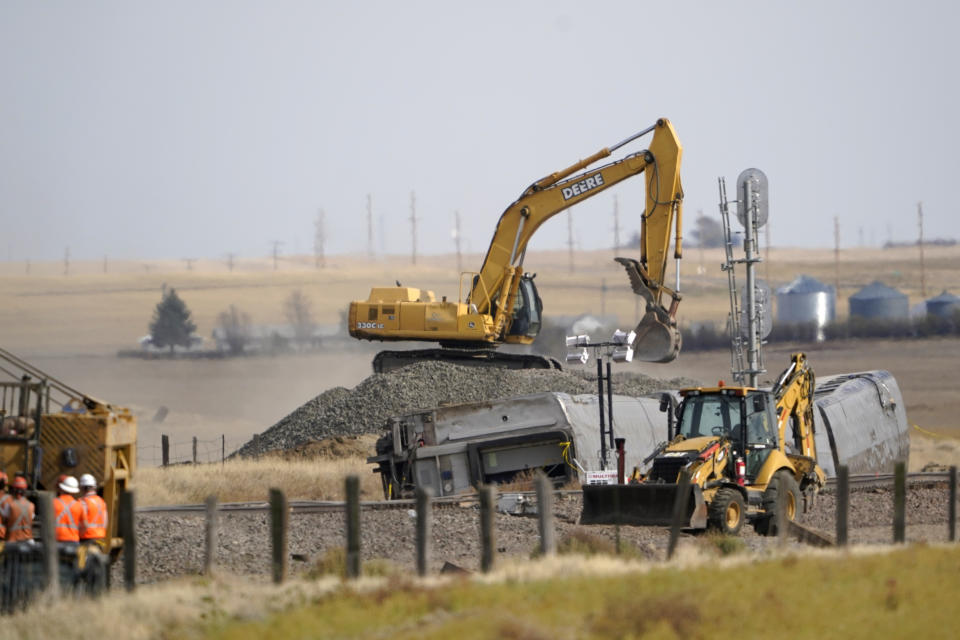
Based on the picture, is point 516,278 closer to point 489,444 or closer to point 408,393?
point 408,393

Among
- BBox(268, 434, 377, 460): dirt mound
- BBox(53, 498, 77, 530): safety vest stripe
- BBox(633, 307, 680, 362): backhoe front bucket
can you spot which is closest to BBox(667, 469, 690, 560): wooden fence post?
BBox(53, 498, 77, 530): safety vest stripe

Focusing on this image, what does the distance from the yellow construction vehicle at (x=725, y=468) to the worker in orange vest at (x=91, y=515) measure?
20.3 feet

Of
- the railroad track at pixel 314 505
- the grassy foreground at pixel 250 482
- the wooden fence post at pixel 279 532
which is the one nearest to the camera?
the wooden fence post at pixel 279 532

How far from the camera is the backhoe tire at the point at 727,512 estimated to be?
1750 cm

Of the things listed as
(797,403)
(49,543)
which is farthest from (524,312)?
(49,543)

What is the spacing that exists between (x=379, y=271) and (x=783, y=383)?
374 feet

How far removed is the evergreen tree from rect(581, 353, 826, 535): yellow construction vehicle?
62019 millimetres

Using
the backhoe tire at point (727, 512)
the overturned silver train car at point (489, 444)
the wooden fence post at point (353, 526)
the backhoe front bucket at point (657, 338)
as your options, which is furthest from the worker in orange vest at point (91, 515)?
the backhoe front bucket at point (657, 338)

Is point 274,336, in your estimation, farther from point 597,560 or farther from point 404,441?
point 597,560

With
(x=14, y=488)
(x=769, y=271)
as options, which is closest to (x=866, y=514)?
(x=14, y=488)

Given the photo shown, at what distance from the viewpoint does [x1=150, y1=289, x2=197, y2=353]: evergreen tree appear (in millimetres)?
79750

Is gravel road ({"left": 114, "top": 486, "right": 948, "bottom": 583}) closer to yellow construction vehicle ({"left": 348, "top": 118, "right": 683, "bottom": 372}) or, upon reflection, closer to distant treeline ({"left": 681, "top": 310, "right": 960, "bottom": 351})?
yellow construction vehicle ({"left": 348, "top": 118, "right": 683, "bottom": 372})

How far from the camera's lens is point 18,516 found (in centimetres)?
1291

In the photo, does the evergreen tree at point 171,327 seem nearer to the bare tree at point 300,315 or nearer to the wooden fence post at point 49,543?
the bare tree at point 300,315
